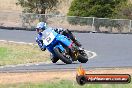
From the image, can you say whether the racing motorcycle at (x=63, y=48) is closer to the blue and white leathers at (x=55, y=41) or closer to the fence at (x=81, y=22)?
the blue and white leathers at (x=55, y=41)

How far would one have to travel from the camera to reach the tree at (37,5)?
59.3m

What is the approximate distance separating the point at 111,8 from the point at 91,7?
266cm

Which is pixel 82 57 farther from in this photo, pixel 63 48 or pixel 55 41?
pixel 55 41

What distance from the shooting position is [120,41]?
1601 inches

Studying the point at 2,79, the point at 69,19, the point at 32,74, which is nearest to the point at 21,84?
the point at 2,79

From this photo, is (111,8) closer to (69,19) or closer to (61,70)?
(69,19)

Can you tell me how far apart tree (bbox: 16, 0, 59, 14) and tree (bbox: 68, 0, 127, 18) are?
3.28 m

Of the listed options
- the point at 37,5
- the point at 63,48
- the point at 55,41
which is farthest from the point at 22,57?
the point at 37,5

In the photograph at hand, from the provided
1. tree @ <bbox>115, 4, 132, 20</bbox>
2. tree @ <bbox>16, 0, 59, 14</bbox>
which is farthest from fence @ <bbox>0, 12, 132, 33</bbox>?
tree @ <bbox>16, 0, 59, 14</bbox>

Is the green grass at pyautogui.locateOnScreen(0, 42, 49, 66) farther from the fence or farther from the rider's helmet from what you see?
the fence

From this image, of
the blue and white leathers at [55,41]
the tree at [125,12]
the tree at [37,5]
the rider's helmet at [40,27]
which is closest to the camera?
the rider's helmet at [40,27]

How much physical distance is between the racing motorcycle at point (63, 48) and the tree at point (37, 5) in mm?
51257

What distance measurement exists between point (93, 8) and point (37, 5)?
695 cm

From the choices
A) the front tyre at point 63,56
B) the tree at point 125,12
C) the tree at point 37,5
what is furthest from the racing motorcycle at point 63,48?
the tree at point 37,5
